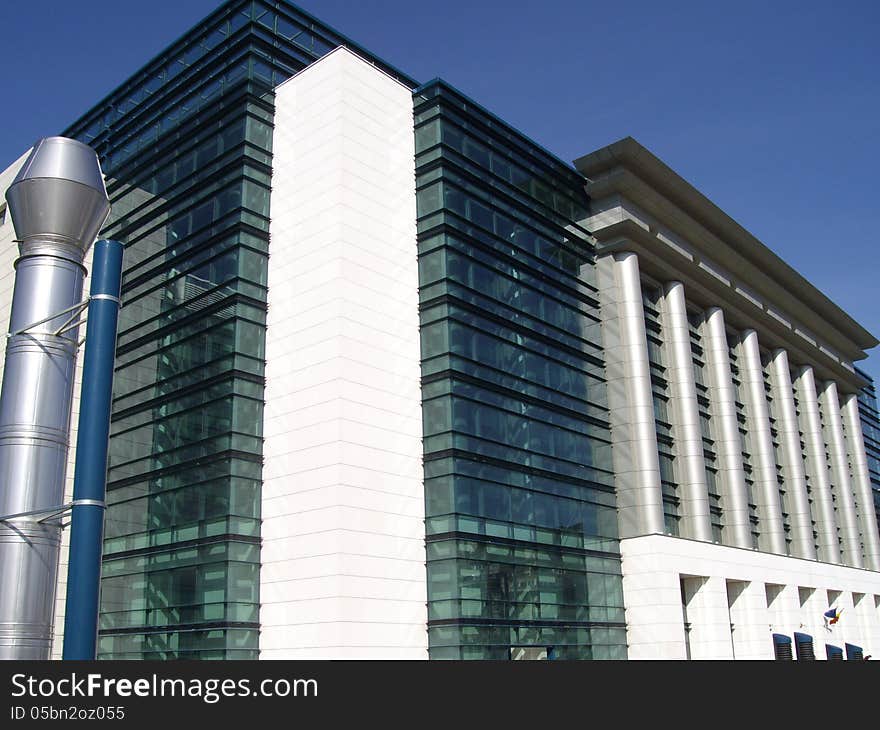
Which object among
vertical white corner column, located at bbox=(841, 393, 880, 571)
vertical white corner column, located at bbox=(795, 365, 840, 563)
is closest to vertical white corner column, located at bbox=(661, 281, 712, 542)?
vertical white corner column, located at bbox=(795, 365, 840, 563)

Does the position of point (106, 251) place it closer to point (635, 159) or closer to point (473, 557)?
point (473, 557)

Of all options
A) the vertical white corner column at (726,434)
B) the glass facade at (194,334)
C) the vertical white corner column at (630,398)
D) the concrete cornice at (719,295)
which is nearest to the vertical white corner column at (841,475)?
the concrete cornice at (719,295)

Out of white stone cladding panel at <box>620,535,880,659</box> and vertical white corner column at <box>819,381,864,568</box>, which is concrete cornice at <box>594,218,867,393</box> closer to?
vertical white corner column at <box>819,381,864,568</box>

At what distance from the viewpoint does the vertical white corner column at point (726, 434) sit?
4838 cm

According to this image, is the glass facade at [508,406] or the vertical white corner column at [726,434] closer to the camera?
the glass facade at [508,406]

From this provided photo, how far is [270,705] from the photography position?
12250mm

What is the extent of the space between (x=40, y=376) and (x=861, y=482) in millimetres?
63093

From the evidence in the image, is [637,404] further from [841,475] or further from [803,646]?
[841,475]

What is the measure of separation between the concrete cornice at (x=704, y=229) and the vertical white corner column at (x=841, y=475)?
451 cm

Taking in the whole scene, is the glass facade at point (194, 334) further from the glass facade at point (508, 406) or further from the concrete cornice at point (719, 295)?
the concrete cornice at point (719, 295)

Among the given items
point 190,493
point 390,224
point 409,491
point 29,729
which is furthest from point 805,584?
point 29,729

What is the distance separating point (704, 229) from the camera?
51719 mm

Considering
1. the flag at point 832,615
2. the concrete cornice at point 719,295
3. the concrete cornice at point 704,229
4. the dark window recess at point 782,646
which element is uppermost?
the concrete cornice at point 704,229

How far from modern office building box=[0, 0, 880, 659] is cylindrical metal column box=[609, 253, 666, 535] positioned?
0.14 meters
